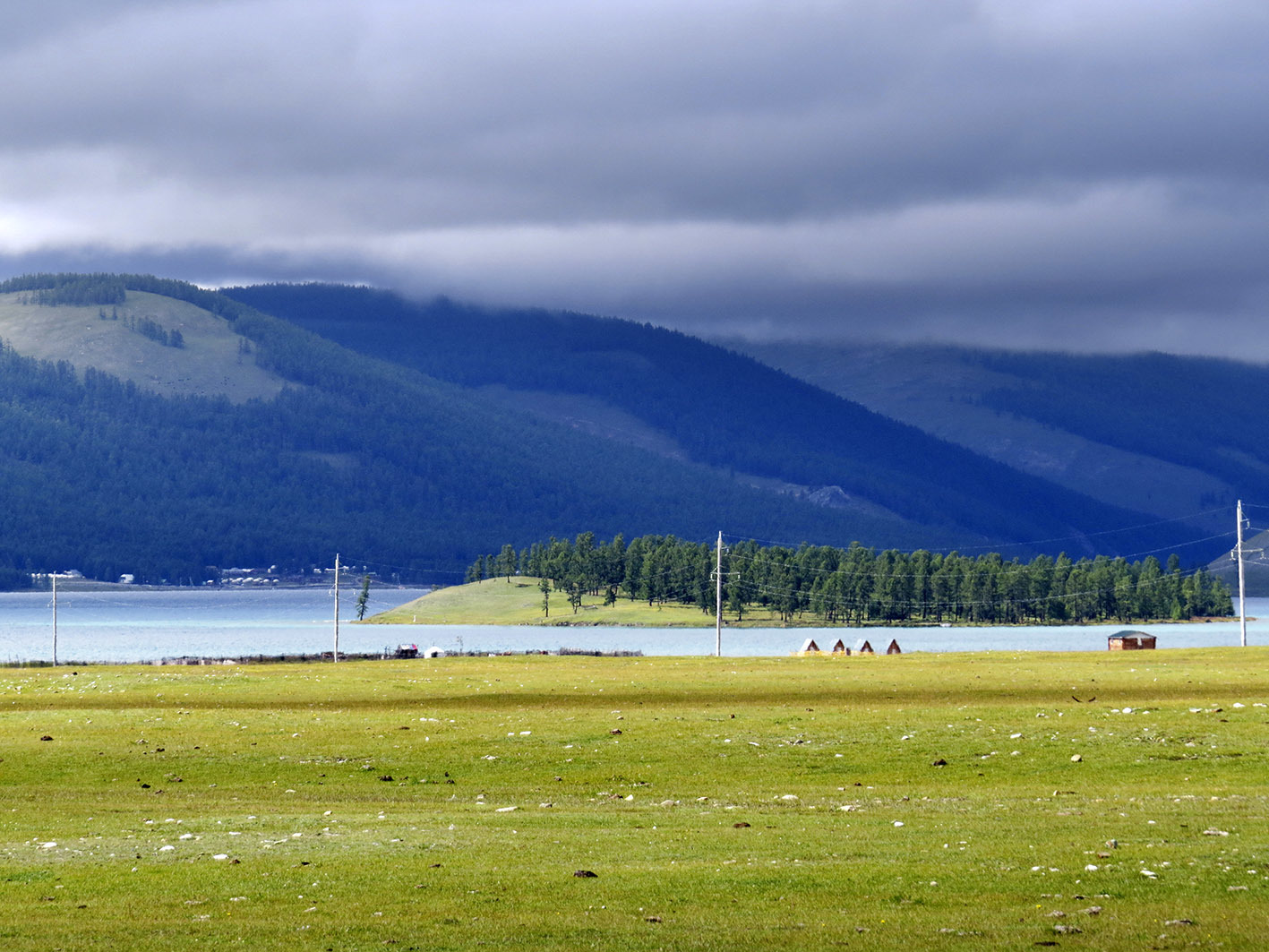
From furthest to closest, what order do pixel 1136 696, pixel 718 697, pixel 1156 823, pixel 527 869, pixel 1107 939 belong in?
pixel 718 697, pixel 1136 696, pixel 1156 823, pixel 527 869, pixel 1107 939

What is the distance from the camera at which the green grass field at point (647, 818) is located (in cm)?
2020

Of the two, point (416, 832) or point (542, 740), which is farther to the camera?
point (542, 740)

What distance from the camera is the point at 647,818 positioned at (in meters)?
30.7

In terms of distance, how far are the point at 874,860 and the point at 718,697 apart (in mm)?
34933

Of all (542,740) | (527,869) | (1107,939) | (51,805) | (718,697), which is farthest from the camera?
(718,697)

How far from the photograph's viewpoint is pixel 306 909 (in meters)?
21.1

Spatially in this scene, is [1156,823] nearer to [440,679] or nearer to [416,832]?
A: [416,832]

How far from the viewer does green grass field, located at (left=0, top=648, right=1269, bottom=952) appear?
20203 mm

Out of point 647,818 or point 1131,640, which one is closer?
point 647,818

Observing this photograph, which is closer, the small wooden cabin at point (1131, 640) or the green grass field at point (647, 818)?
the green grass field at point (647, 818)

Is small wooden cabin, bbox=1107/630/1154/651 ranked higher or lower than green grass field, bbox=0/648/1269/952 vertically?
lower

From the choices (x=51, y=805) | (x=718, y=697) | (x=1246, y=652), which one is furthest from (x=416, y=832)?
(x=1246, y=652)

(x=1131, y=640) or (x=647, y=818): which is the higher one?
(x=647, y=818)

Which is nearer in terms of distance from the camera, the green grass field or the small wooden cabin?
the green grass field
